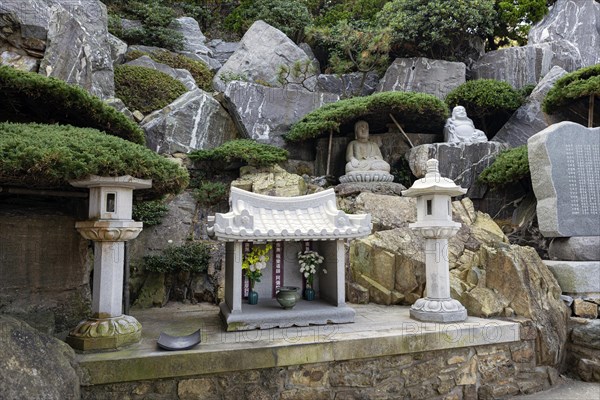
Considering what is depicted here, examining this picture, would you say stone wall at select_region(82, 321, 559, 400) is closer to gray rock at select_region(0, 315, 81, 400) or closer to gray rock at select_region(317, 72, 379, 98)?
gray rock at select_region(0, 315, 81, 400)

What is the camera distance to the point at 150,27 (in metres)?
16.4

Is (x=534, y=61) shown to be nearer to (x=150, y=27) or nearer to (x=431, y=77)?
(x=431, y=77)

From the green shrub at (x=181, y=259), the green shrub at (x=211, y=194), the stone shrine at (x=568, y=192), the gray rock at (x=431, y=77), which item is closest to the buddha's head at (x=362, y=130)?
the gray rock at (x=431, y=77)

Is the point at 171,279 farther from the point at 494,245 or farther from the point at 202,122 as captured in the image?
the point at 494,245

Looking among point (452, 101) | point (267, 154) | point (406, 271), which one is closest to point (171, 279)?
point (267, 154)

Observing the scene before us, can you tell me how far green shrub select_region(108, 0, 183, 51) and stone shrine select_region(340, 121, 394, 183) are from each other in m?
9.87

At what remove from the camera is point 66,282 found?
5.36 metres

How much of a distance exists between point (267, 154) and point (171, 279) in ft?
13.9

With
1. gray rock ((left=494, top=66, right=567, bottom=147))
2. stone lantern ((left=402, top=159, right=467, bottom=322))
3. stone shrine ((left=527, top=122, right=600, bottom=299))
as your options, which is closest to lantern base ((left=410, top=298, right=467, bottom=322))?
stone lantern ((left=402, top=159, right=467, bottom=322))

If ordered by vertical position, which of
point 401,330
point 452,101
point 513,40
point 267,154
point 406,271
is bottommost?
point 401,330

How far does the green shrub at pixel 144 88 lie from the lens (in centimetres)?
1228

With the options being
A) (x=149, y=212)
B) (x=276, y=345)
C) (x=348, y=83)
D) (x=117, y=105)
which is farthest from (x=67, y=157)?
(x=348, y=83)

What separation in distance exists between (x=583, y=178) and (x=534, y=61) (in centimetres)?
987

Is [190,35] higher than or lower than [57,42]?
higher
